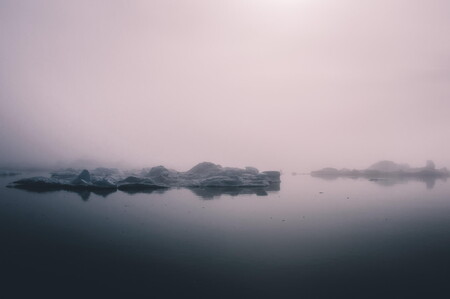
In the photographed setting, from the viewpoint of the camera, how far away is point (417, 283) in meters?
11.3

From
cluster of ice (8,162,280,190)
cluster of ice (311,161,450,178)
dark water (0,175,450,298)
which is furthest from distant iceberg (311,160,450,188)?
dark water (0,175,450,298)

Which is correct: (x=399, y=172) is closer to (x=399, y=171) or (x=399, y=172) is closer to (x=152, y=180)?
(x=399, y=171)

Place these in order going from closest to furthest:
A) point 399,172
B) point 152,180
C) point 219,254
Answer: point 219,254 < point 152,180 < point 399,172

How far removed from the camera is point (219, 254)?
1453 cm

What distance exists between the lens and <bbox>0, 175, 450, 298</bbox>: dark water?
10.6m

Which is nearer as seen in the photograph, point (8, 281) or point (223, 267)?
point (8, 281)

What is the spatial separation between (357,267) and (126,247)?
12321 millimetres

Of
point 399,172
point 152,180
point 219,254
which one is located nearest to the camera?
point 219,254

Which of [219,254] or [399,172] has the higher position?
[399,172]

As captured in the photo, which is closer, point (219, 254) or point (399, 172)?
point (219, 254)

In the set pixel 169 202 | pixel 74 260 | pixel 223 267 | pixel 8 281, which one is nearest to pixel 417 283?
pixel 223 267

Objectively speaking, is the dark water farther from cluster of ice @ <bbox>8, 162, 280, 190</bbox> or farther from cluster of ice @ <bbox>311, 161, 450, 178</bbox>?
cluster of ice @ <bbox>311, 161, 450, 178</bbox>

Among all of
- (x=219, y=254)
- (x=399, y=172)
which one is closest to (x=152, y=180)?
(x=219, y=254)

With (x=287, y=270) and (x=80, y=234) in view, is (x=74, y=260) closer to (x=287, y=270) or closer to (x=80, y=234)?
(x=80, y=234)
